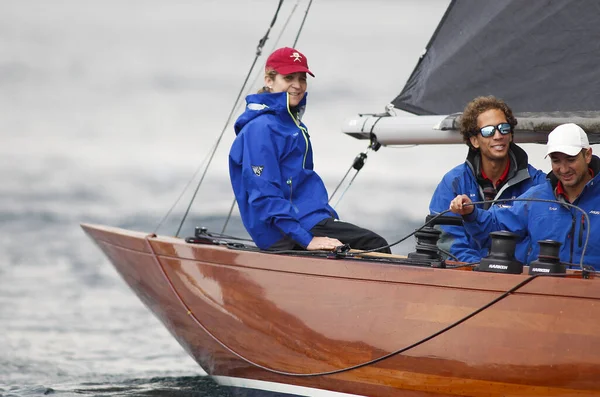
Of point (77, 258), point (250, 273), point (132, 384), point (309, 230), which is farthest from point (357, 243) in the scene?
point (77, 258)

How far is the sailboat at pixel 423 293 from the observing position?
3.66 meters

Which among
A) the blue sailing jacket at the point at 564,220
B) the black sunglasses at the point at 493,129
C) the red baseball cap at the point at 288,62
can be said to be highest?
the red baseball cap at the point at 288,62

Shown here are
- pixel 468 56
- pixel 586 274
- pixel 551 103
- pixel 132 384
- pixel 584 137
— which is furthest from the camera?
pixel 132 384

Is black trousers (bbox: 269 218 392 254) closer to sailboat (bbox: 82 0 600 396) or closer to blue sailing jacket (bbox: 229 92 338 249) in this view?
blue sailing jacket (bbox: 229 92 338 249)

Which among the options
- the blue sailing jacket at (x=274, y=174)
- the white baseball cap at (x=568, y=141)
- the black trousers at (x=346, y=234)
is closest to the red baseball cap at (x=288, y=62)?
the blue sailing jacket at (x=274, y=174)

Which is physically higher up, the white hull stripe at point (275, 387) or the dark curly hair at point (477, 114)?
the dark curly hair at point (477, 114)

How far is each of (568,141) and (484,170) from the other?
821 millimetres

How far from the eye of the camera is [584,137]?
395 centimetres

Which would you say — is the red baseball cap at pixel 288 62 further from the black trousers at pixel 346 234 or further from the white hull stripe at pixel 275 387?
the white hull stripe at pixel 275 387

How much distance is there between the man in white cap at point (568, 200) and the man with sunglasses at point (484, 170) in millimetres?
427

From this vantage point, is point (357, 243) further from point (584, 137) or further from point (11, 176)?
point (11, 176)

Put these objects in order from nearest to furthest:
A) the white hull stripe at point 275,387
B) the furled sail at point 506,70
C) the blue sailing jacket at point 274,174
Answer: the white hull stripe at point 275,387 < the blue sailing jacket at point 274,174 < the furled sail at point 506,70

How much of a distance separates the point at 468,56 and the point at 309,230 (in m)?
1.41

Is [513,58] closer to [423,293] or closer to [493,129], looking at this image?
[493,129]
